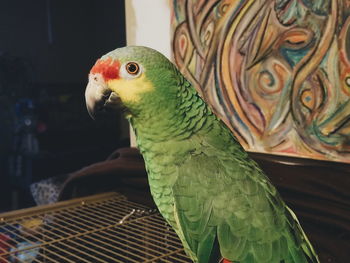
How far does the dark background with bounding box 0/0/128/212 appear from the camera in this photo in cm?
309

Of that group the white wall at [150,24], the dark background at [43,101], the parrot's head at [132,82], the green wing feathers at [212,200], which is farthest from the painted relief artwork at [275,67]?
the dark background at [43,101]

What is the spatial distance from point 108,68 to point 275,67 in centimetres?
58

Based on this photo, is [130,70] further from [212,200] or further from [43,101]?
[43,101]

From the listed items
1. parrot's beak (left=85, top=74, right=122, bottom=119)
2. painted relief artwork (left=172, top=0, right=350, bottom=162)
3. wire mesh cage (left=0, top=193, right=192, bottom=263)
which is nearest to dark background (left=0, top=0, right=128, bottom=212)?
wire mesh cage (left=0, top=193, right=192, bottom=263)

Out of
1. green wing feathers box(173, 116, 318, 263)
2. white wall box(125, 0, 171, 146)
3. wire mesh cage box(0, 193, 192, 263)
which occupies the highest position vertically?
Answer: white wall box(125, 0, 171, 146)

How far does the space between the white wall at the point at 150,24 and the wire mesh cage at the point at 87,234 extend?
23.9 inches

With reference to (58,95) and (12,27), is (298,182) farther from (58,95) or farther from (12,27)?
(12,27)

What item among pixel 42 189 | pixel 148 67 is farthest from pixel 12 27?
pixel 148 67

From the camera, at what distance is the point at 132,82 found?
612 mm

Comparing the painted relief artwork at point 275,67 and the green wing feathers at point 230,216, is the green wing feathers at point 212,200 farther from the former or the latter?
the painted relief artwork at point 275,67

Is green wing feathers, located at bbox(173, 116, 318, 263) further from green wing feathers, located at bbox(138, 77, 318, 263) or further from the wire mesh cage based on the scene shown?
the wire mesh cage

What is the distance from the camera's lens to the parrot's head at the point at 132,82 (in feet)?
2.00

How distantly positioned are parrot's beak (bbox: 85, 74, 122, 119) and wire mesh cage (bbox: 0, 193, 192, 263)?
41cm

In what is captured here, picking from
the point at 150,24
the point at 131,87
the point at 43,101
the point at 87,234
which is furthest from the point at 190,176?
the point at 43,101
